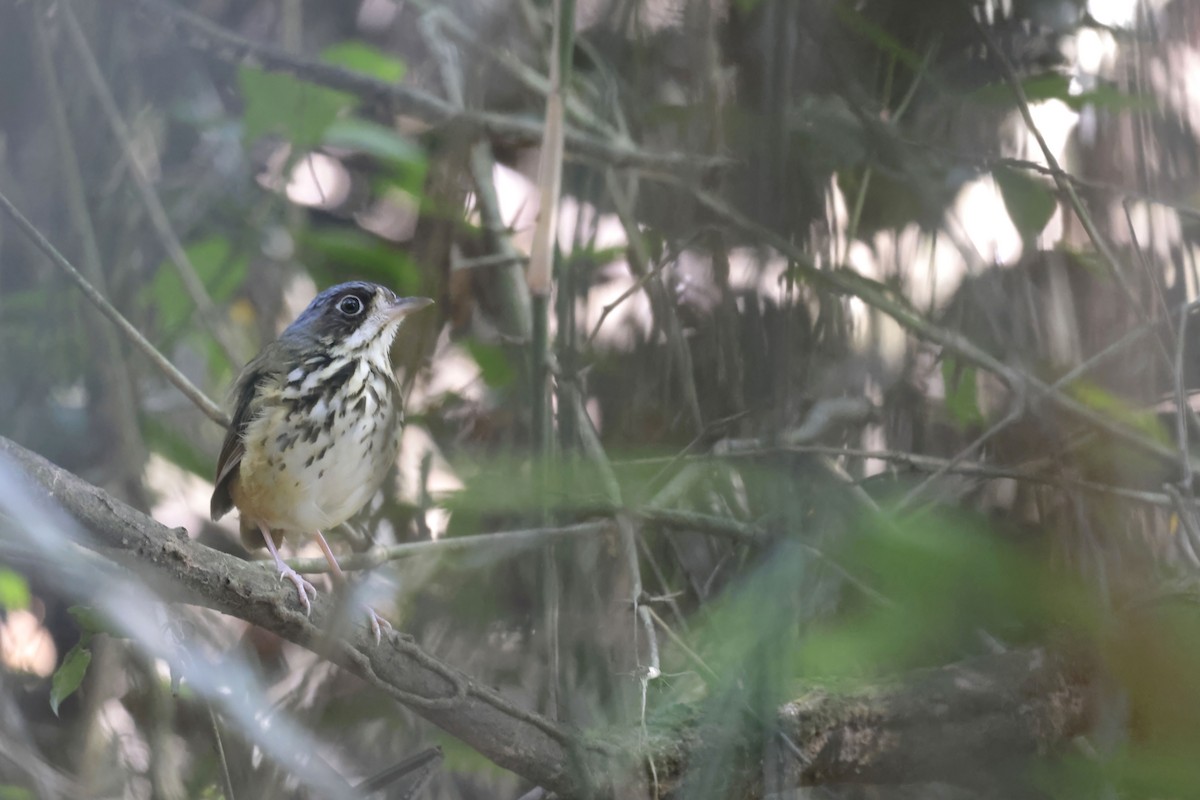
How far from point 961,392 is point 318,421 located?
900 millimetres

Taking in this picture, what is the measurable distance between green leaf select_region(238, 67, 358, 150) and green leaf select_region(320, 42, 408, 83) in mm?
69

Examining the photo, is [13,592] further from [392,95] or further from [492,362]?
[392,95]

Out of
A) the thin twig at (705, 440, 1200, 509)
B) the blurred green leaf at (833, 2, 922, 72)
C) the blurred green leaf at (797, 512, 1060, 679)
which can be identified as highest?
the blurred green leaf at (833, 2, 922, 72)

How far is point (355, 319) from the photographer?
141 cm

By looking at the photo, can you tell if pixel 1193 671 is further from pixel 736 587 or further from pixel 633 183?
pixel 633 183

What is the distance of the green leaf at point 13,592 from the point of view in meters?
0.98

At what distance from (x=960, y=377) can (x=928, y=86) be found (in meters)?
0.21

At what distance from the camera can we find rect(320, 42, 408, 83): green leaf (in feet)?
4.89

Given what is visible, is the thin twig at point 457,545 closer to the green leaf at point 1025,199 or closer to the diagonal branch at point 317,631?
the diagonal branch at point 317,631

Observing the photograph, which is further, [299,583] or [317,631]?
[299,583]

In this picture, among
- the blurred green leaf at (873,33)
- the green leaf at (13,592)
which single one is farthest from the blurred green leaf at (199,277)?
the blurred green leaf at (873,33)

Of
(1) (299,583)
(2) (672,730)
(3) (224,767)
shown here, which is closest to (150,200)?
(1) (299,583)

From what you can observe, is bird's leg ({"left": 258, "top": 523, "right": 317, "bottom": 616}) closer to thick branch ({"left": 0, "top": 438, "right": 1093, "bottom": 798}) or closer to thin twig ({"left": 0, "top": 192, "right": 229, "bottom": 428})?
thick branch ({"left": 0, "top": 438, "right": 1093, "bottom": 798})

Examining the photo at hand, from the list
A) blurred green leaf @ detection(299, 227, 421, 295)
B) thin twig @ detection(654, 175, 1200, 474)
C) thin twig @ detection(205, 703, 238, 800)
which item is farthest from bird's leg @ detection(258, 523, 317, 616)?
thin twig @ detection(654, 175, 1200, 474)
